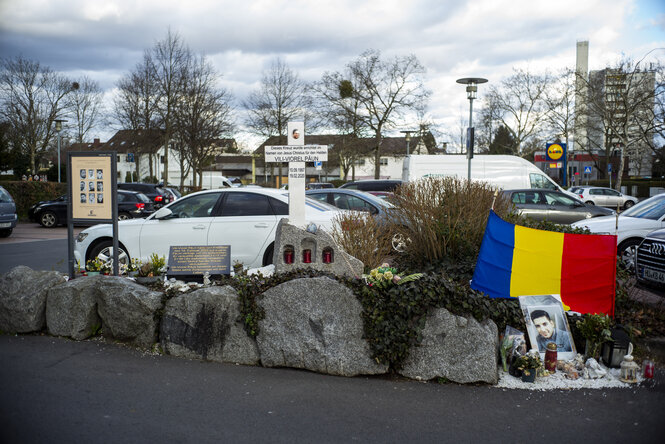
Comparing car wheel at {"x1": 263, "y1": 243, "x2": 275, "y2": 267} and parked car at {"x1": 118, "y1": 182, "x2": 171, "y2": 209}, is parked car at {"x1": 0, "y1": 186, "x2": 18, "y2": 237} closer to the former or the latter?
parked car at {"x1": 118, "y1": 182, "x2": 171, "y2": 209}

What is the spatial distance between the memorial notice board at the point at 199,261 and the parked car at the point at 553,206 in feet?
38.9

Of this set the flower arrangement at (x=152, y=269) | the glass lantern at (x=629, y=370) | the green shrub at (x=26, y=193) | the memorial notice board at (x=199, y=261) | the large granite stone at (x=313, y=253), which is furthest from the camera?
the green shrub at (x=26, y=193)

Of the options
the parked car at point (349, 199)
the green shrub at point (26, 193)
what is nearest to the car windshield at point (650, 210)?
the parked car at point (349, 199)

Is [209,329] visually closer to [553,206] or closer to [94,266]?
[94,266]

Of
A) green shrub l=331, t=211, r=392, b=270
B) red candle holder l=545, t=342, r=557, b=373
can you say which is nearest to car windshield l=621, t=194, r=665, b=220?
green shrub l=331, t=211, r=392, b=270

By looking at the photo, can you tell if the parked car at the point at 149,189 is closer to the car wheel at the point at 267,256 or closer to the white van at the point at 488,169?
the white van at the point at 488,169

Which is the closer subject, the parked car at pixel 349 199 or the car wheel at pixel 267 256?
the car wheel at pixel 267 256

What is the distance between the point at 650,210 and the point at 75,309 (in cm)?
979

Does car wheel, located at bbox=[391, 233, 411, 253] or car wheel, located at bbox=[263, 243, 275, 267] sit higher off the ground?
car wheel, located at bbox=[391, 233, 411, 253]

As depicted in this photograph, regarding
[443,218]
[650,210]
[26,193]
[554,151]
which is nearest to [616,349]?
[443,218]

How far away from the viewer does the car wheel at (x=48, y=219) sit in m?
21.2

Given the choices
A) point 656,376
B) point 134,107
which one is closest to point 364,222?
point 656,376

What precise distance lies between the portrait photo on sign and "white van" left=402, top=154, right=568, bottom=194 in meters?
15.8

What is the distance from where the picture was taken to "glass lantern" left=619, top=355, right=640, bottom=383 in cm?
471
